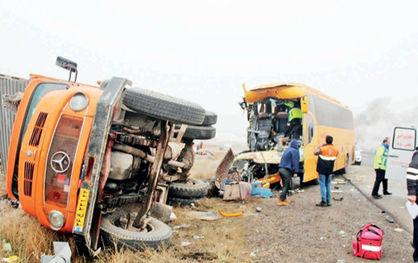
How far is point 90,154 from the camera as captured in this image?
124 inches

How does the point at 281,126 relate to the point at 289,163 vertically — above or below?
above

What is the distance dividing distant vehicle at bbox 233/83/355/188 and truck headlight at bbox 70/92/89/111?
21.3 ft

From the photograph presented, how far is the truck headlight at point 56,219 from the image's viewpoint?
10.6 ft

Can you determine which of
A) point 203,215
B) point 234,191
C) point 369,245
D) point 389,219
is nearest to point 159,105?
point 369,245

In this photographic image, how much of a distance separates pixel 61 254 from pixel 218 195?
18.1 ft

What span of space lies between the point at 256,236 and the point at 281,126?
7.12m

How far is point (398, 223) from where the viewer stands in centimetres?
591

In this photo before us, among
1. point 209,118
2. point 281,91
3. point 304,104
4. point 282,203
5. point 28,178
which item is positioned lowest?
point 282,203

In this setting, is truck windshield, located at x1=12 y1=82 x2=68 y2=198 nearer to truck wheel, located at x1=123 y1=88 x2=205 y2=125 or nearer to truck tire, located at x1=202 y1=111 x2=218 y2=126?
truck wheel, located at x1=123 y1=88 x2=205 y2=125

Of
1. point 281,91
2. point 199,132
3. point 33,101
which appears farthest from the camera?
point 281,91

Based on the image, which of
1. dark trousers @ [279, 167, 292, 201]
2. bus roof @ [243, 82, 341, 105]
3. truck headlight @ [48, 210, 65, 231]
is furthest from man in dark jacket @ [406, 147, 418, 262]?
bus roof @ [243, 82, 341, 105]

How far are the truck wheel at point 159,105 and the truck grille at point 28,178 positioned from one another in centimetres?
110

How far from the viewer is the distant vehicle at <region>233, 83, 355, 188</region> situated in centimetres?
952

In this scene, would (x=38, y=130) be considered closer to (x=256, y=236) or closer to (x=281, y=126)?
(x=256, y=236)
